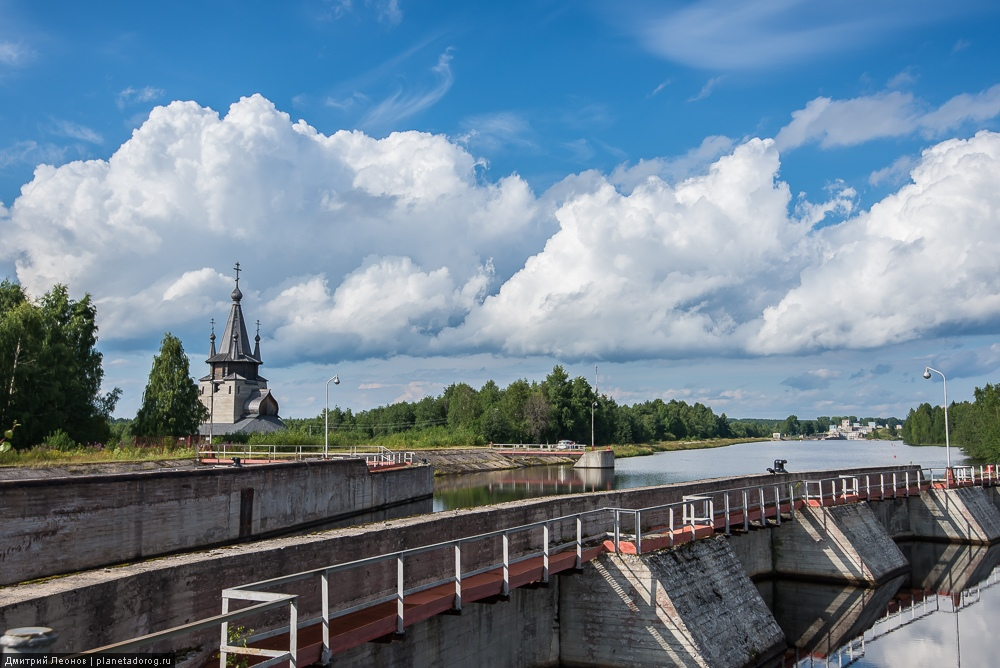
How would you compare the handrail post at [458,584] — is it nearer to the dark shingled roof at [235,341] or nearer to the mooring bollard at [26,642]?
the mooring bollard at [26,642]

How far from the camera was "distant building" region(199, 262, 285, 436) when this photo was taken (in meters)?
83.1

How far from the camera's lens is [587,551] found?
14.5 m

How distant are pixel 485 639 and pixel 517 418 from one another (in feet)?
302

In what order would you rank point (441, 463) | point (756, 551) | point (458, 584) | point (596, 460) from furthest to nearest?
point (596, 460), point (441, 463), point (756, 551), point (458, 584)

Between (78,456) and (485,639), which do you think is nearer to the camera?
(485,639)

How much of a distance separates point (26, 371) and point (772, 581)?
38.9 metres

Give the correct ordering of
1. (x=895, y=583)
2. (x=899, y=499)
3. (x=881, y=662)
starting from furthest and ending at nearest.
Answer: (x=899, y=499) < (x=895, y=583) < (x=881, y=662)

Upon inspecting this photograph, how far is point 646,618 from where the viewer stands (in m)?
14.0

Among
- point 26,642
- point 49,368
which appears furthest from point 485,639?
point 49,368

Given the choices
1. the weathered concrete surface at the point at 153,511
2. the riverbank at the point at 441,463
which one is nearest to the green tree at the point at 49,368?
the riverbank at the point at 441,463

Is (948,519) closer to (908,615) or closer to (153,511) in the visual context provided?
(908,615)

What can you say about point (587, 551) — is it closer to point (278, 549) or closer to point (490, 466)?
point (278, 549)

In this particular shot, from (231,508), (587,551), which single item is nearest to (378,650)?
(587,551)

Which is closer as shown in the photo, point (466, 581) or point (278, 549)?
point (278, 549)
